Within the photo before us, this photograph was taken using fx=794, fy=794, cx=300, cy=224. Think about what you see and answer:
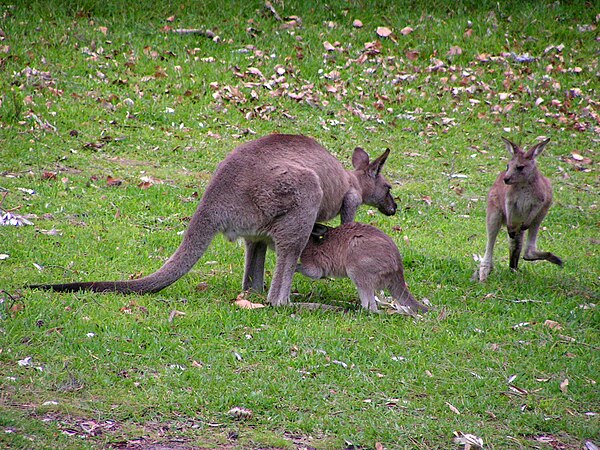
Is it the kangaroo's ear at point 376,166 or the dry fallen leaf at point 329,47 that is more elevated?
the dry fallen leaf at point 329,47

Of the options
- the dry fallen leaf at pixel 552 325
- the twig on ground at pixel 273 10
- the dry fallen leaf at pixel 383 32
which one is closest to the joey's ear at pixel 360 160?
the dry fallen leaf at pixel 552 325

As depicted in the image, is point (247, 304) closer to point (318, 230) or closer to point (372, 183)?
point (318, 230)

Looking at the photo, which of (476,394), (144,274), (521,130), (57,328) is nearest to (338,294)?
(144,274)

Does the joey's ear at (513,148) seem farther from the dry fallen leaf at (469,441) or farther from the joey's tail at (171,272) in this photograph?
the dry fallen leaf at (469,441)

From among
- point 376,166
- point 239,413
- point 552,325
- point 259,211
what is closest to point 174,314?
point 259,211

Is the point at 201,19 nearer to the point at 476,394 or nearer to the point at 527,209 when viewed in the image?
the point at 527,209

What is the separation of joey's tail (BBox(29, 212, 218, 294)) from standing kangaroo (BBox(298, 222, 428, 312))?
89 centimetres

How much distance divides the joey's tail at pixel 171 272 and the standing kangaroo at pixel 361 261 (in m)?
0.89

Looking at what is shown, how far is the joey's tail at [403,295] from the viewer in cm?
614

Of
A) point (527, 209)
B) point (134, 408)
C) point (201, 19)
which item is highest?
point (201, 19)

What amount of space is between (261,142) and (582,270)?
3.63 meters

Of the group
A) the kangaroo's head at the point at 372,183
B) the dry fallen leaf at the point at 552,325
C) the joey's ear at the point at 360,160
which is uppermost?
the joey's ear at the point at 360,160

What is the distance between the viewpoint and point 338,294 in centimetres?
669

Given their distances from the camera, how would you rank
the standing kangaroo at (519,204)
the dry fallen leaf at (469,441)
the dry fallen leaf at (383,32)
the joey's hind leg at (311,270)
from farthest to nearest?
1. the dry fallen leaf at (383,32)
2. the standing kangaroo at (519,204)
3. the joey's hind leg at (311,270)
4. the dry fallen leaf at (469,441)
